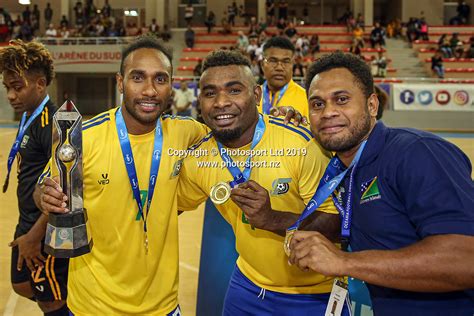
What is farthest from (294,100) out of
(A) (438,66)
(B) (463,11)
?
(B) (463,11)

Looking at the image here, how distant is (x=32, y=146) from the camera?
10.1 feet

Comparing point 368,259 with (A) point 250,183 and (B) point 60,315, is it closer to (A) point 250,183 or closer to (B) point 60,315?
(A) point 250,183

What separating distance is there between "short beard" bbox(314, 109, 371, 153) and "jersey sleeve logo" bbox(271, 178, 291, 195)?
0.46 meters

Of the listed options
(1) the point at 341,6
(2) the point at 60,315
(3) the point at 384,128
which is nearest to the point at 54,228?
(3) the point at 384,128

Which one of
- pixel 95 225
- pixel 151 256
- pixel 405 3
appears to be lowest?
pixel 151 256

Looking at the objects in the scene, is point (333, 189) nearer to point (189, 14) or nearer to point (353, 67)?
point (353, 67)

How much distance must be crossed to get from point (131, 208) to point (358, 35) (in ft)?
79.8

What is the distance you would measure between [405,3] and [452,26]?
10.1 ft

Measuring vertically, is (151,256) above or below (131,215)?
below

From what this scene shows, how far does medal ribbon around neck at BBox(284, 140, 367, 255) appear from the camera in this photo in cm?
188

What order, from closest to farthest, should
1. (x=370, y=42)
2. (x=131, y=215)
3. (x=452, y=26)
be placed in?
(x=131, y=215)
(x=370, y=42)
(x=452, y=26)

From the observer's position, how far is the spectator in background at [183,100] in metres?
16.0

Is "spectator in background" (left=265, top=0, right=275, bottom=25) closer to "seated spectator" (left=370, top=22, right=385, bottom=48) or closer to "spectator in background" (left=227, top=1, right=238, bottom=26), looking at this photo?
"spectator in background" (left=227, top=1, right=238, bottom=26)

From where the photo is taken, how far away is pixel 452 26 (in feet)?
88.3
